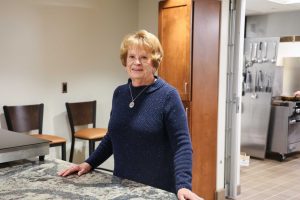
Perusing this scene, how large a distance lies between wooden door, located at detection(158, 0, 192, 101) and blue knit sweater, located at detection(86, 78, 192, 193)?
5.26 ft

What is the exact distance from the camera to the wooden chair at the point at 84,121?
3.50 metres

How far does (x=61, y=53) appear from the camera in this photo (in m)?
3.69

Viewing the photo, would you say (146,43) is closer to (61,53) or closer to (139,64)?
(139,64)

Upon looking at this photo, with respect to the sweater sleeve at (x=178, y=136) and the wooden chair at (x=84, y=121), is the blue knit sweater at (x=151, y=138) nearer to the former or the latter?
the sweater sleeve at (x=178, y=136)

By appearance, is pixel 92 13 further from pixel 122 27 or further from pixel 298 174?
pixel 298 174

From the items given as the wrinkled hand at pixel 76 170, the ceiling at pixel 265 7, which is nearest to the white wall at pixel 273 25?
the ceiling at pixel 265 7

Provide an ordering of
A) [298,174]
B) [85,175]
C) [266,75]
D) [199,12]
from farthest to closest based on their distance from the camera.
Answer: [266,75]
[298,174]
[199,12]
[85,175]

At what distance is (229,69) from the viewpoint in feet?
11.8

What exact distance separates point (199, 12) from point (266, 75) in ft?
8.56

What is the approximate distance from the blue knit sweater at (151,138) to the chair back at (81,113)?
7.04 ft

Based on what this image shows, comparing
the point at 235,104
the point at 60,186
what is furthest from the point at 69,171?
the point at 235,104

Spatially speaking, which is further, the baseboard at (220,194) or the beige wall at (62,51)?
the baseboard at (220,194)

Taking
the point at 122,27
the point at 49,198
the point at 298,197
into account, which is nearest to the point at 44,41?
the point at 122,27

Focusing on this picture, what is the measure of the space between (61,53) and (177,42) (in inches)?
49.3
